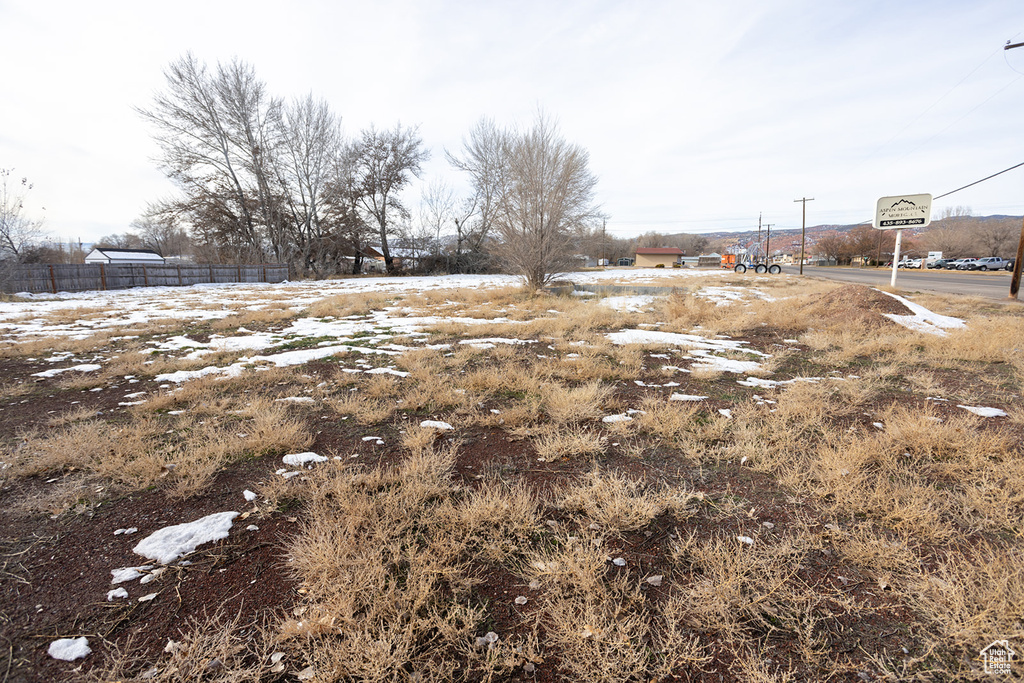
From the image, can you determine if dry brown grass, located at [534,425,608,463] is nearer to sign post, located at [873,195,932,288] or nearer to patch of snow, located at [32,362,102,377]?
patch of snow, located at [32,362,102,377]

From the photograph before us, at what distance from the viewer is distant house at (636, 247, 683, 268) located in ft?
232

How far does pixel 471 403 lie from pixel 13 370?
676cm

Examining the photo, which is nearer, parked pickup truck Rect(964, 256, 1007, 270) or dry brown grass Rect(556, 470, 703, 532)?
dry brown grass Rect(556, 470, 703, 532)

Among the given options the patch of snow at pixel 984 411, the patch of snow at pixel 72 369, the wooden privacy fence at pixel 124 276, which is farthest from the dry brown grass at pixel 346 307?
the wooden privacy fence at pixel 124 276

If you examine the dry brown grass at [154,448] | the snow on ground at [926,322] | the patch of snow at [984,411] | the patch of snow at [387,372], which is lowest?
the patch of snow at [984,411]

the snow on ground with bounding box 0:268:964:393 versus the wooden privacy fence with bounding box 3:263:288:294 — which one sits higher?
the wooden privacy fence with bounding box 3:263:288:294

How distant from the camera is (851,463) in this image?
2828 millimetres

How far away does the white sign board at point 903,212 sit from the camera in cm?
1430

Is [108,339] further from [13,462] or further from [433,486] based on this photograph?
[433,486]

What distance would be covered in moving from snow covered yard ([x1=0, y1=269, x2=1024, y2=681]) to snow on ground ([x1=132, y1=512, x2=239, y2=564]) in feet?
0.05

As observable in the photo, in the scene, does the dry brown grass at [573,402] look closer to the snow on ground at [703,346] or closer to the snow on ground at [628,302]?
the snow on ground at [703,346]

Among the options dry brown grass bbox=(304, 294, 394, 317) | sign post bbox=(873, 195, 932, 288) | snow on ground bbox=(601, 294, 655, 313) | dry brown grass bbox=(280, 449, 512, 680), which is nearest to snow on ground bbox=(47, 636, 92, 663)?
dry brown grass bbox=(280, 449, 512, 680)

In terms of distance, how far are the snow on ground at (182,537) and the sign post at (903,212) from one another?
19787 millimetres

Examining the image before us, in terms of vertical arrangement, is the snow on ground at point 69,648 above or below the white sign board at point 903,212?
below
